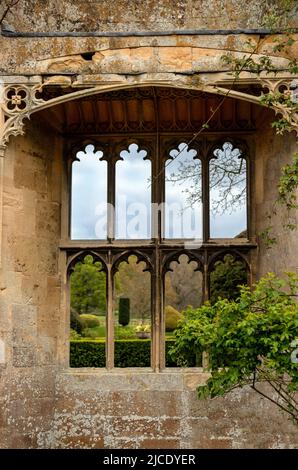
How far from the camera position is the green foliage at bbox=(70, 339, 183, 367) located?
16.9 m

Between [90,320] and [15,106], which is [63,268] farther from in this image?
[90,320]

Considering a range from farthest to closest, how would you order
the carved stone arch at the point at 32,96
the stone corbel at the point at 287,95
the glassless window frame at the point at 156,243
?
the glassless window frame at the point at 156,243 → the carved stone arch at the point at 32,96 → the stone corbel at the point at 287,95

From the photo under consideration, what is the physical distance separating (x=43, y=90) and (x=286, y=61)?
105 inches

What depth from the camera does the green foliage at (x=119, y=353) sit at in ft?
55.3

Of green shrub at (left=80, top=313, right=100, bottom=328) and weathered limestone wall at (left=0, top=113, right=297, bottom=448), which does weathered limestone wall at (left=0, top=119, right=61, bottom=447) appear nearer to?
weathered limestone wall at (left=0, top=113, right=297, bottom=448)

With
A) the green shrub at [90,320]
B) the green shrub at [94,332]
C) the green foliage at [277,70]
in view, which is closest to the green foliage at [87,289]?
the green shrub at [90,320]

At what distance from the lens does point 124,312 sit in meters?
25.5

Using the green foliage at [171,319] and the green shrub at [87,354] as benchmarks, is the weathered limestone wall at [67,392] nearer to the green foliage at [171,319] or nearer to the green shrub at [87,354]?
the green shrub at [87,354]

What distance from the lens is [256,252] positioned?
9461mm

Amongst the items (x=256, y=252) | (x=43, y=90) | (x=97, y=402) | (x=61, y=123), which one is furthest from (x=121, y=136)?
(x=97, y=402)

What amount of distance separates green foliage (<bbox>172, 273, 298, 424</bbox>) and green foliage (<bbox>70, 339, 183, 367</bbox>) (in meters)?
10.6

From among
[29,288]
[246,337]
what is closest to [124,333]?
[29,288]

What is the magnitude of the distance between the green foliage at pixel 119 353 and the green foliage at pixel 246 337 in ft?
34.8

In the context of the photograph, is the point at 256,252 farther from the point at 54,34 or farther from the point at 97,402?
the point at 54,34
